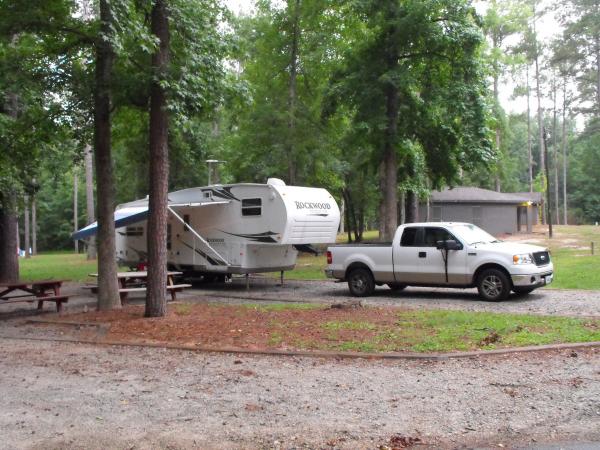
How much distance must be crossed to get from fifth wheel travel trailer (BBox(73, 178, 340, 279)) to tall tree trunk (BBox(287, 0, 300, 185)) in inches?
280

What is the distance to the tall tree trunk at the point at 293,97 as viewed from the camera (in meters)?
24.3

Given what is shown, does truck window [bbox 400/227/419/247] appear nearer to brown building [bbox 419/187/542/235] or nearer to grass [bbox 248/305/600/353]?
grass [bbox 248/305/600/353]

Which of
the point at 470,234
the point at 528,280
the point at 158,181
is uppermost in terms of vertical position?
the point at 158,181

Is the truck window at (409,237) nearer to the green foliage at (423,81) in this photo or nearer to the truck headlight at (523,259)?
the truck headlight at (523,259)

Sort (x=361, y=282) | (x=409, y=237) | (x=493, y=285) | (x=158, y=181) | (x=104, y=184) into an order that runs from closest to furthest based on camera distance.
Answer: (x=158, y=181), (x=104, y=184), (x=493, y=285), (x=409, y=237), (x=361, y=282)

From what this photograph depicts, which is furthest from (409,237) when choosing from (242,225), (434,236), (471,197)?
(471,197)

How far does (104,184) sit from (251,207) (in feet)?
17.5

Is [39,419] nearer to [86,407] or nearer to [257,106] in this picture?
[86,407]

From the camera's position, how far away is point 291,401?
19.8 feet

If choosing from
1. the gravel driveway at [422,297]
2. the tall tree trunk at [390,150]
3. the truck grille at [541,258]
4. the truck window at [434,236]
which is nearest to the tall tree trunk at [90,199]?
the gravel driveway at [422,297]

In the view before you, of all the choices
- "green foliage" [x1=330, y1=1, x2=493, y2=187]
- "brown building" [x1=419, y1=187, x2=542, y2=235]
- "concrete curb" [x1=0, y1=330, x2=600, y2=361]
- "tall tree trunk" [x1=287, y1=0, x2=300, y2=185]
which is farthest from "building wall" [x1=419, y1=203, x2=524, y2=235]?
"concrete curb" [x1=0, y1=330, x2=600, y2=361]

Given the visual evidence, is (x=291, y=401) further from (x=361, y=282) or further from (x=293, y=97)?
(x=293, y=97)

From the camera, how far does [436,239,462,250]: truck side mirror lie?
13621 millimetres

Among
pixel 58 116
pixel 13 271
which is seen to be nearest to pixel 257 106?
pixel 13 271
